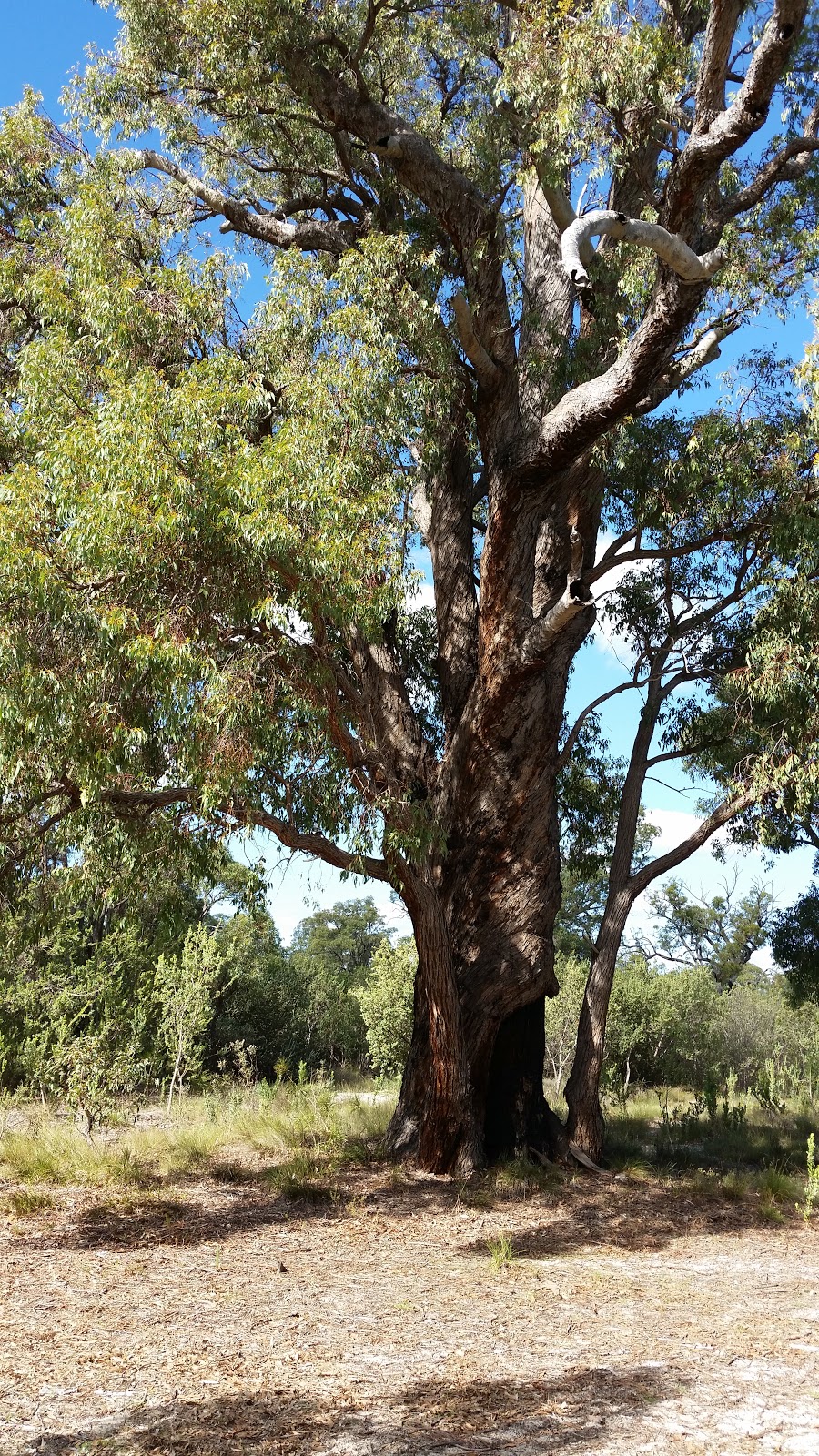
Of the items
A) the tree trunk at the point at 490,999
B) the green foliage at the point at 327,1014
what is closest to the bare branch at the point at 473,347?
the tree trunk at the point at 490,999

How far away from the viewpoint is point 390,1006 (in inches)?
636

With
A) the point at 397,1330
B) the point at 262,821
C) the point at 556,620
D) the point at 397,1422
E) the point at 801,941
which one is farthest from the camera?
the point at 801,941

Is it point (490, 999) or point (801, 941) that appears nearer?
point (490, 999)

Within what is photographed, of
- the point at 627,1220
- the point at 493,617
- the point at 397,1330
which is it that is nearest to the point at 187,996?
the point at 627,1220

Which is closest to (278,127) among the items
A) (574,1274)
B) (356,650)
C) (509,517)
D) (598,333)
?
(598,333)

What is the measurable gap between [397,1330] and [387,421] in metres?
6.19

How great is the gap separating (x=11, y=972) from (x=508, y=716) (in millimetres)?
7784

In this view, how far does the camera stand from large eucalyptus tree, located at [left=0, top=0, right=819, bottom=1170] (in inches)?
251

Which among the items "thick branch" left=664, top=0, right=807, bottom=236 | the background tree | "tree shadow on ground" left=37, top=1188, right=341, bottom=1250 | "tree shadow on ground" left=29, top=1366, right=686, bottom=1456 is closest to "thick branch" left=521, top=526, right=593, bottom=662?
"thick branch" left=664, top=0, right=807, bottom=236

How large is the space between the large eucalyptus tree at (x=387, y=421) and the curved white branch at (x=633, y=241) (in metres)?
0.02

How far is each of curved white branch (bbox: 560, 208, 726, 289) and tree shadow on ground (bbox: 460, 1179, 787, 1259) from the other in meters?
5.84

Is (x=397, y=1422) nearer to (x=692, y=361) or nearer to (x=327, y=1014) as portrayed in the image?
(x=692, y=361)

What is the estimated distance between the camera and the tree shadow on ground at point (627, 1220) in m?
7.28

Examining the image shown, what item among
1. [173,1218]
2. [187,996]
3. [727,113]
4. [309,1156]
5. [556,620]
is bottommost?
[173,1218]
